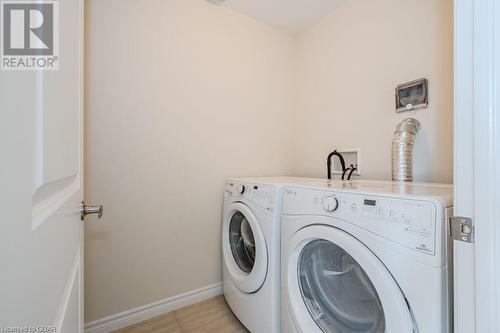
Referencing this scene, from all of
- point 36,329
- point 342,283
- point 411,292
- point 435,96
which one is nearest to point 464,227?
point 411,292

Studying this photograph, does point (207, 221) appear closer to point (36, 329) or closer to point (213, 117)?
point (213, 117)

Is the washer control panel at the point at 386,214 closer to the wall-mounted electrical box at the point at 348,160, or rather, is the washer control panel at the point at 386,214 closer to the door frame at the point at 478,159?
the door frame at the point at 478,159

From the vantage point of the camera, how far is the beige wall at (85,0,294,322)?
1.32 m

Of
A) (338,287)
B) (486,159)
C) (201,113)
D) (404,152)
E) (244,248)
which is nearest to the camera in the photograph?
(486,159)

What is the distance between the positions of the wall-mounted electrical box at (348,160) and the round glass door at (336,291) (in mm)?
839

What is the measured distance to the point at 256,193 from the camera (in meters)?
1.26

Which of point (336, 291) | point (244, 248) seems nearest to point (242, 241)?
point (244, 248)

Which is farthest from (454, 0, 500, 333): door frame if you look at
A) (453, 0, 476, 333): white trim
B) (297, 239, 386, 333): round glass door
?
(297, 239, 386, 333): round glass door

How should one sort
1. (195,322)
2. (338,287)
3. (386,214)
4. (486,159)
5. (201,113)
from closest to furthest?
(486,159) < (386,214) < (338,287) < (195,322) < (201,113)

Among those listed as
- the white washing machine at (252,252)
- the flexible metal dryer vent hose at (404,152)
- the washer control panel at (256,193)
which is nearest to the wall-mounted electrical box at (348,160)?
the flexible metal dryer vent hose at (404,152)

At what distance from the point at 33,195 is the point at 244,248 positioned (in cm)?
137

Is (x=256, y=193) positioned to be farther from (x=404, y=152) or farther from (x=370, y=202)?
(x=404, y=152)

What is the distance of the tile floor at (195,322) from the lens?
53.5 inches

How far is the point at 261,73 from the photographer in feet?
6.40
